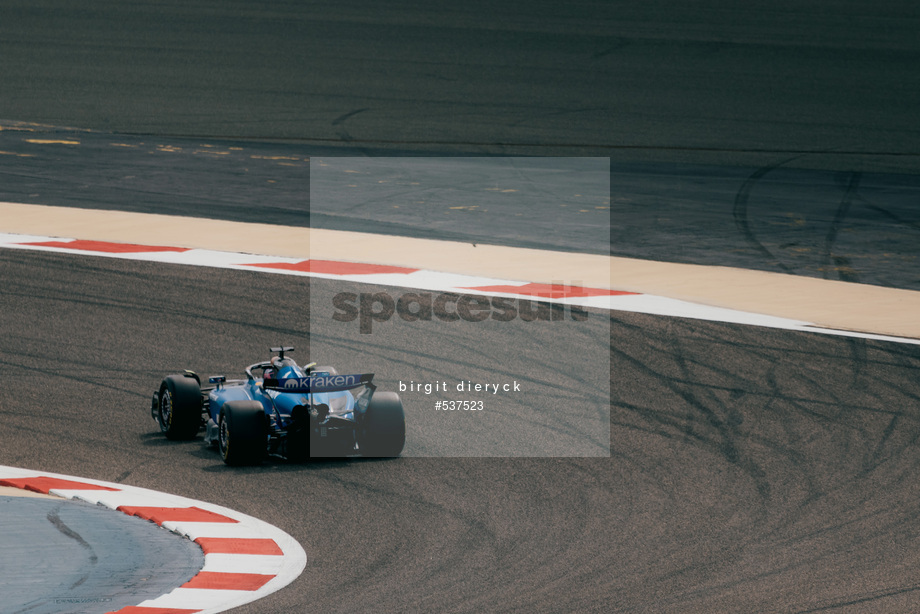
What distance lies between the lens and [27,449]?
8.88 metres

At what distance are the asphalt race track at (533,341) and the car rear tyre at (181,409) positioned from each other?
0.46 ft

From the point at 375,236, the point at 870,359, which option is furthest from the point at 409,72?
the point at 870,359

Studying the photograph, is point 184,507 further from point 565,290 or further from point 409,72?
point 409,72

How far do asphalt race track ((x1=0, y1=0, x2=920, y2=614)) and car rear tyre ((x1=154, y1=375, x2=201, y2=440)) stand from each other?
0.14 meters

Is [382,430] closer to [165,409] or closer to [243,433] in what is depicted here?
[243,433]

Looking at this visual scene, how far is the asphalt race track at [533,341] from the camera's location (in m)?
6.97

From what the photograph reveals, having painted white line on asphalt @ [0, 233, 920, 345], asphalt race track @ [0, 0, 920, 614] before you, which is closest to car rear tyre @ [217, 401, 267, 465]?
asphalt race track @ [0, 0, 920, 614]

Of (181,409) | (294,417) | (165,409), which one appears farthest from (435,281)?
(294,417)

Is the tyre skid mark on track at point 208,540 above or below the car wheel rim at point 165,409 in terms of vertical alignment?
below

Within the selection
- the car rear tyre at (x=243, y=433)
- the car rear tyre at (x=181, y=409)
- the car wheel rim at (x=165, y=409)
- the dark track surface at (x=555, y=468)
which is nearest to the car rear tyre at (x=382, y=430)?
the dark track surface at (x=555, y=468)

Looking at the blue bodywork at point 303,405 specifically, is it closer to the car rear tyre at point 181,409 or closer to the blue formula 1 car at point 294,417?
the blue formula 1 car at point 294,417

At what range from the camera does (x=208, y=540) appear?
701cm

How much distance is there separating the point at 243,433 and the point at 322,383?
2.15 ft

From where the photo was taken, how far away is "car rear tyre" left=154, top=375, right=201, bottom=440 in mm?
9109
